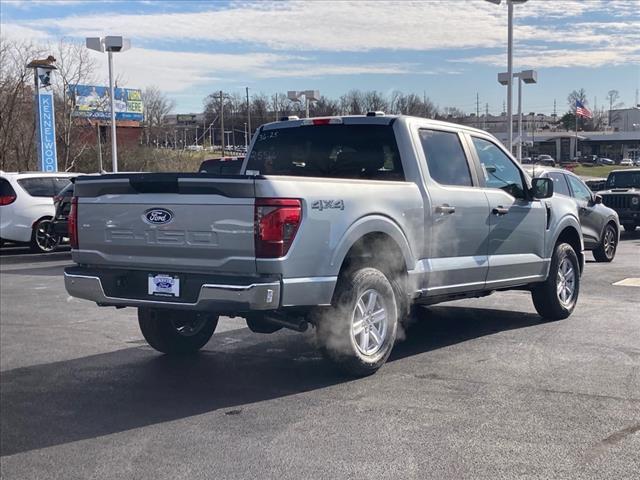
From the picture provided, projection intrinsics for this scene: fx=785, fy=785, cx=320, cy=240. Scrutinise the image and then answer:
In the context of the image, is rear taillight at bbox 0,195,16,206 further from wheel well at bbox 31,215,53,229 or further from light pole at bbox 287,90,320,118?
light pole at bbox 287,90,320,118

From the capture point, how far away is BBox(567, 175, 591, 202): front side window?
14344 mm

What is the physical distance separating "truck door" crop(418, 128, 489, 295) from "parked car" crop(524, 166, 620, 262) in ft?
21.7

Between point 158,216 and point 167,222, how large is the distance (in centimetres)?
10

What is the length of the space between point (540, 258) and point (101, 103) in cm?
3451

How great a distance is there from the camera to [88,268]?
6.04m

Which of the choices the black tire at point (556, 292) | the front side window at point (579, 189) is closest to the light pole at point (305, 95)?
the front side window at point (579, 189)

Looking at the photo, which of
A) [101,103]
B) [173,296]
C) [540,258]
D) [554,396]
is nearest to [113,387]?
[173,296]

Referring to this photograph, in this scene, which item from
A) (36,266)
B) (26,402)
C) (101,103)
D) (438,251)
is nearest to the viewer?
(26,402)

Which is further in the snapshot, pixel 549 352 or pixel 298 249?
pixel 549 352

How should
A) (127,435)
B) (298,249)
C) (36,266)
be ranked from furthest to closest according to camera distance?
(36,266), (298,249), (127,435)

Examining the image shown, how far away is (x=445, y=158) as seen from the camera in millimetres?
7062

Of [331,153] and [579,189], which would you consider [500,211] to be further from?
[579,189]

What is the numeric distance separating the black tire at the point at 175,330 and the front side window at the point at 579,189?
9185mm

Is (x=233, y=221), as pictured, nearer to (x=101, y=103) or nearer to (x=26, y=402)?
(x=26, y=402)
